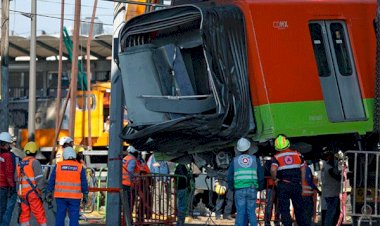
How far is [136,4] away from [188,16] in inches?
96.2

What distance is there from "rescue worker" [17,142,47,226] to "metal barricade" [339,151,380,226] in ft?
16.8

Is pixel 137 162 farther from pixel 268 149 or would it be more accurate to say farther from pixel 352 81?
pixel 352 81

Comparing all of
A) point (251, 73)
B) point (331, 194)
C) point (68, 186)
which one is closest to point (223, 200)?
point (331, 194)

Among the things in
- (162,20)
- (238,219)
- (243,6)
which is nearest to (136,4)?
(162,20)

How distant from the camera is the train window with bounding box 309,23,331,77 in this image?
1792 cm

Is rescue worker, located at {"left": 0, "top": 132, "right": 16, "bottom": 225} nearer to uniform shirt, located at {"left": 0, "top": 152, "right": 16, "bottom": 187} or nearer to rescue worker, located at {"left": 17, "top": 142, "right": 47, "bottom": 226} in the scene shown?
uniform shirt, located at {"left": 0, "top": 152, "right": 16, "bottom": 187}

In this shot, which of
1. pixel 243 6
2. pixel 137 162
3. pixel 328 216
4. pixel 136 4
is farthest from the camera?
pixel 137 162

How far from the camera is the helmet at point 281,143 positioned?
17.2 m

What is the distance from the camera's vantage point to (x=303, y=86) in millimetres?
17531

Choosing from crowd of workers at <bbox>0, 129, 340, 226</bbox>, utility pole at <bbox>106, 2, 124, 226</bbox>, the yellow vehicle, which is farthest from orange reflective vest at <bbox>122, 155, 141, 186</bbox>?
the yellow vehicle

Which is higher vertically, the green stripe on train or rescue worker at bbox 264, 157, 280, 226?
the green stripe on train

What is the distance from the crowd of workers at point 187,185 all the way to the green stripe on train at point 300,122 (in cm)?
20

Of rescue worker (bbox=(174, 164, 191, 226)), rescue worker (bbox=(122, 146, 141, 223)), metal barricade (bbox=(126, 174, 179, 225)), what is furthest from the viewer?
rescue worker (bbox=(122, 146, 141, 223))

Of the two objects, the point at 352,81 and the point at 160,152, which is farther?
the point at 160,152
